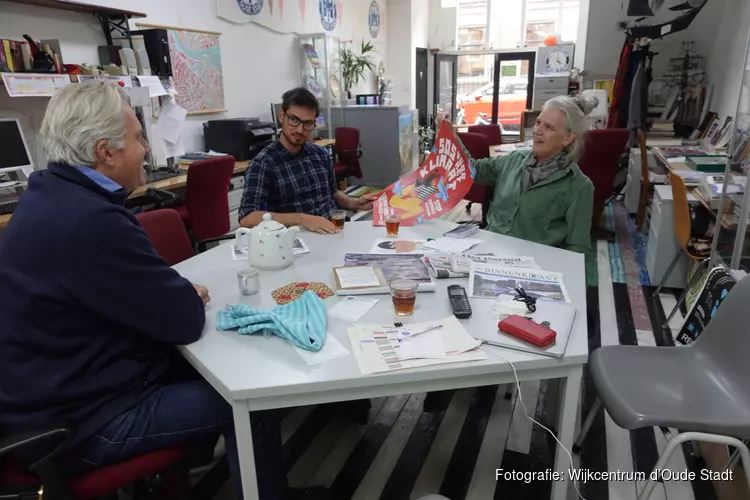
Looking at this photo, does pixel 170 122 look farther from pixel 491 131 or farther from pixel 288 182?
pixel 491 131

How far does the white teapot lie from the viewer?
5.53 feet

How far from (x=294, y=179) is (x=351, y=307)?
1.11 metres

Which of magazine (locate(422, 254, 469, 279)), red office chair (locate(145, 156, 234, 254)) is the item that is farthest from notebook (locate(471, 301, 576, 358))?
red office chair (locate(145, 156, 234, 254))

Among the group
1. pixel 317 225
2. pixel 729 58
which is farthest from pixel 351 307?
pixel 729 58

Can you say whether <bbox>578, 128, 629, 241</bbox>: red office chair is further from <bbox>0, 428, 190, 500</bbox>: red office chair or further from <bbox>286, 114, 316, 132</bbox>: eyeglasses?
<bbox>0, 428, 190, 500</bbox>: red office chair

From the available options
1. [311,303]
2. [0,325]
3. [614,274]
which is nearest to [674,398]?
[311,303]

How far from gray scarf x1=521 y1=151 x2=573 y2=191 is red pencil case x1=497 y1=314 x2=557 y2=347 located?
1.03 metres

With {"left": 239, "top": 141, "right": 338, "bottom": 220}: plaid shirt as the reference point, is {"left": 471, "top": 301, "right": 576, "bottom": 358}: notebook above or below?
below

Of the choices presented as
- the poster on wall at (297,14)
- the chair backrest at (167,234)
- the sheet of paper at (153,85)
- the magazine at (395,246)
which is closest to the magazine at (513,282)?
the magazine at (395,246)

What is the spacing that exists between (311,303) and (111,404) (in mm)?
554

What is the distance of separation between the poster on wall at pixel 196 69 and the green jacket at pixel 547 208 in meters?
3.00

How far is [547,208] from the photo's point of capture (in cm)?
213

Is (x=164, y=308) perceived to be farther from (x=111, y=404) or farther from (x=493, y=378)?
(x=493, y=378)

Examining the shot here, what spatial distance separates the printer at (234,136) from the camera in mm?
4266
